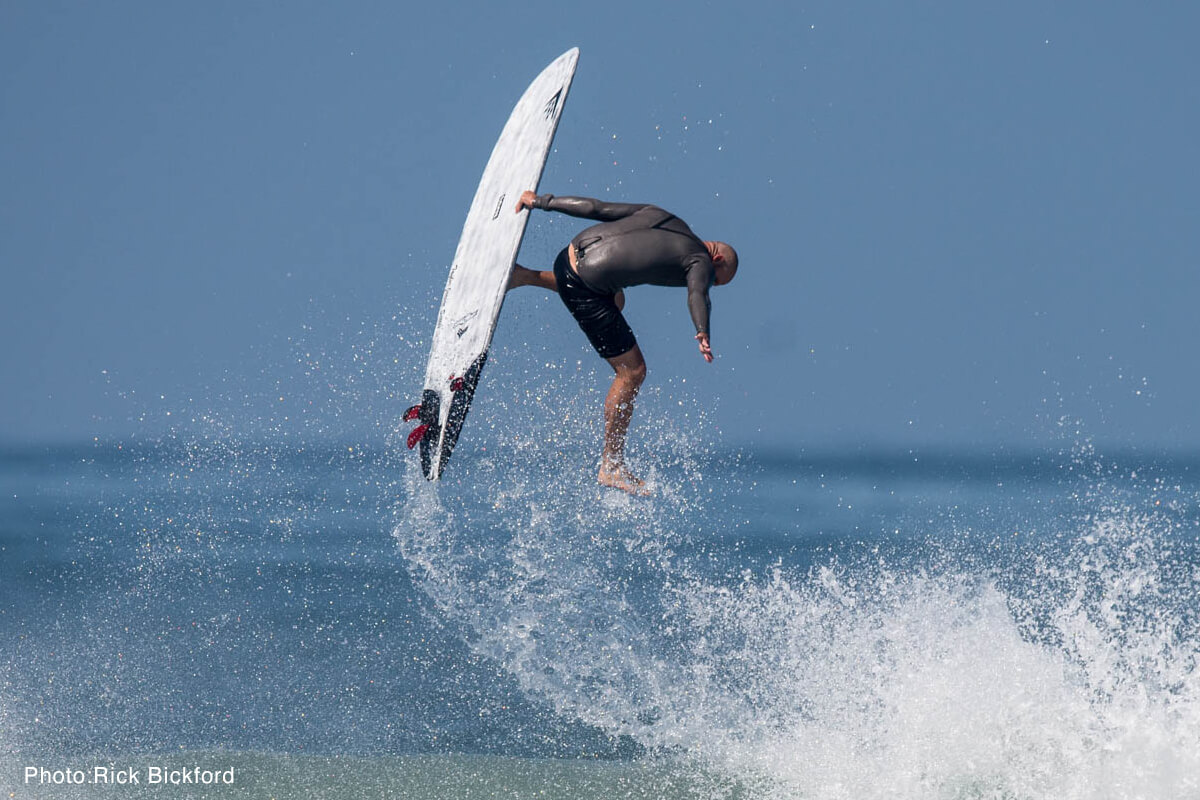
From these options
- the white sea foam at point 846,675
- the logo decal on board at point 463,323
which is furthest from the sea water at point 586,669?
the logo decal on board at point 463,323

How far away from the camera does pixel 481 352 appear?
22.3 feet

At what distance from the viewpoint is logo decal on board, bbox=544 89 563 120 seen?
7.01 m

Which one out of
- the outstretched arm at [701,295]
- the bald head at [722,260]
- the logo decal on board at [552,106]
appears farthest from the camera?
the bald head at [722,260]

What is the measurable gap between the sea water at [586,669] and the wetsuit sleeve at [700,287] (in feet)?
3.40

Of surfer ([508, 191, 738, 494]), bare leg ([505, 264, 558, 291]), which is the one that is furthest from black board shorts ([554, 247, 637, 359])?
bare leg ([505, 264, 558, 291])

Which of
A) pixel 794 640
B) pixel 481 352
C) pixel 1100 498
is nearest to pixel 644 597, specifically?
pixel 794 640

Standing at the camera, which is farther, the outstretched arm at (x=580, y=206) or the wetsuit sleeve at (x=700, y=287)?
the outstretched arm at (x=580, y=206)

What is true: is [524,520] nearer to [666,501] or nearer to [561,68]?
[666,501]

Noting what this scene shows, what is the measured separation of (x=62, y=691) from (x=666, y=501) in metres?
5.49

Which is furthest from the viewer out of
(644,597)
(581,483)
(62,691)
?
(644,597)

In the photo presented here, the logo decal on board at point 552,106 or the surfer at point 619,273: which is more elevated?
the logo decal on board at point 552,106

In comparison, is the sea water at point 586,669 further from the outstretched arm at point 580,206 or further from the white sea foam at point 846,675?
the outstretched arm at point 580,206

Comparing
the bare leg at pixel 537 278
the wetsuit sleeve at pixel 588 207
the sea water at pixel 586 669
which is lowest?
the sea water at pixel 586 669

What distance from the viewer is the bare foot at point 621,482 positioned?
297 inches
